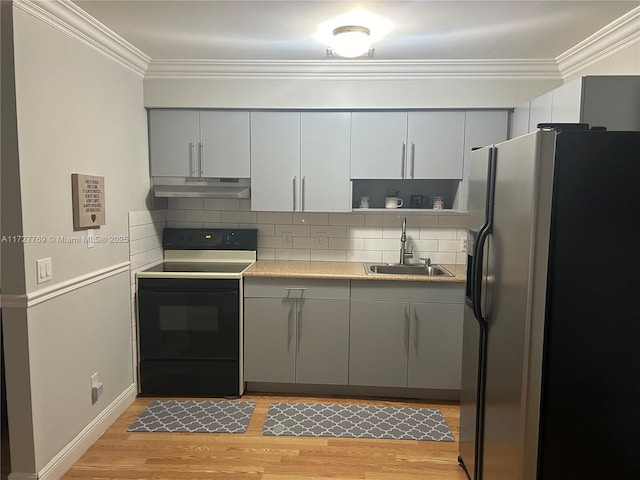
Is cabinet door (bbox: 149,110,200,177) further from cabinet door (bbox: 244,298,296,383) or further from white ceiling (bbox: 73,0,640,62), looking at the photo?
cabinet door (bbox: 244,298,296,383)

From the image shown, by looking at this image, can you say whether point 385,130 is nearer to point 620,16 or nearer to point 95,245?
point 620,16

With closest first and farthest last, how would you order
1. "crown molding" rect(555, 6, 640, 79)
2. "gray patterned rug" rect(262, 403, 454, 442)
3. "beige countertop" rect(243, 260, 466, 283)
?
"crown molding" rect(555, 6, 640, 79) → "gray patterned rug" rect(262, 403, 454, 442) → "beige countertop" rect(243, 260, 466, 283)

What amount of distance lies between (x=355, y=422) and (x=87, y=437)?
1.59 metres

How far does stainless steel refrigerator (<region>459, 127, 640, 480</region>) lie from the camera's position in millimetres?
1496

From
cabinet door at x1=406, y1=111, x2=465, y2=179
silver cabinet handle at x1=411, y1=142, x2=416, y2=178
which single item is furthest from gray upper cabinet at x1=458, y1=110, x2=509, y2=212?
silver cabinet handle at x1=411, y1=142, x2=416, y2=178

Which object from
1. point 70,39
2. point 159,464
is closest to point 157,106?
point 70,39

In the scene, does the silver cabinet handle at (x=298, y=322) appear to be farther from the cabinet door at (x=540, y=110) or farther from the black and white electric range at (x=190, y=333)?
the cabinet door at (x=540, y=110)

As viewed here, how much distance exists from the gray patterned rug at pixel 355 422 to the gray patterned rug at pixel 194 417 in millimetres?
187

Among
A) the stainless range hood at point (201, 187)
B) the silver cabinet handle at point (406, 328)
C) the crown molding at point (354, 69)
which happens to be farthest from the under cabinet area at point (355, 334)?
the crown molding at point (354, 69)

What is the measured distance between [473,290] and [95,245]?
2093mm

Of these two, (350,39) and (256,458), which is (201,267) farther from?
(350,39)

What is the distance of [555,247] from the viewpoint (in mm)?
1518

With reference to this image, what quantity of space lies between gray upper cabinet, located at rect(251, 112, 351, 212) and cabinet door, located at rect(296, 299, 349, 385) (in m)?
0.74

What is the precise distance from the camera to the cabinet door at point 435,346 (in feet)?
10.2
